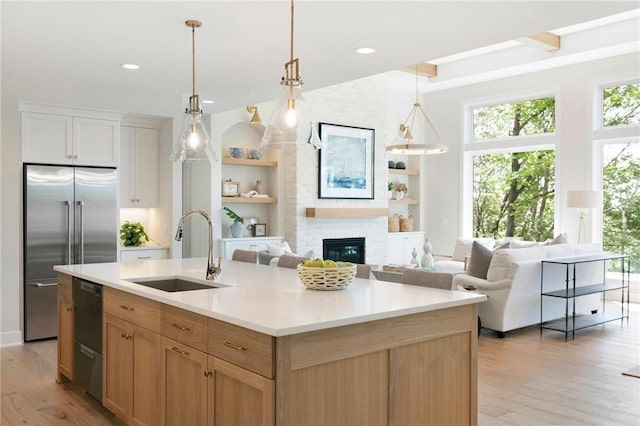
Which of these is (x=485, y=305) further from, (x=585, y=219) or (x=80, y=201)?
(x=80, y=201)

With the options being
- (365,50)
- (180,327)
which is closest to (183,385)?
(180,327)

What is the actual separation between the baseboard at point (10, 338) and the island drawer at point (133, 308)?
264cm

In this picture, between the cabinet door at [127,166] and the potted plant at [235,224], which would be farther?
the potted plant at [235,224]

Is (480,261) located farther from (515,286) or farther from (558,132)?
(558,132)

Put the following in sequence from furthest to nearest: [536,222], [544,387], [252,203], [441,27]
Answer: [536,222], [252,203], [544,387], [441,27]

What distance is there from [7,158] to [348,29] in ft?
12.8

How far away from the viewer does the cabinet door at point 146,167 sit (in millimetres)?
6785

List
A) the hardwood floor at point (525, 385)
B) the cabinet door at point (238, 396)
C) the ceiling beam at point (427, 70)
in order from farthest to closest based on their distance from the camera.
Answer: the ceiling beam at point (427, 70) → the hardwood floor at point (525, 385) → the cabinet door at point (238, 396)

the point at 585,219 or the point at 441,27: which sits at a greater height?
the point at 441,27

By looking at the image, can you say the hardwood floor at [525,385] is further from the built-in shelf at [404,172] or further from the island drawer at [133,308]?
the built-in shelf at [404,172]

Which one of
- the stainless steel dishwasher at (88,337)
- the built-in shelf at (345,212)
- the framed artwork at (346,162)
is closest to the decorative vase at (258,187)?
the built-in shelf at (345,212)

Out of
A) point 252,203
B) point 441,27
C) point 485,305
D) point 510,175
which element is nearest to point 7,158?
point 252,203

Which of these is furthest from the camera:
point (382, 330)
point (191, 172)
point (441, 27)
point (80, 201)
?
point (191, 172)

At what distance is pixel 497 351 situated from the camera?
16.9ft
